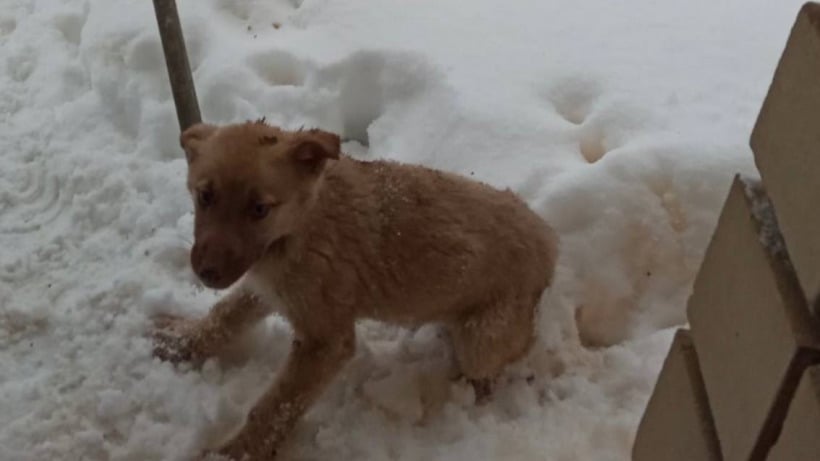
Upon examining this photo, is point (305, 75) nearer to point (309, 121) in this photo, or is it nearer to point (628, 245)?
point (309, 121)

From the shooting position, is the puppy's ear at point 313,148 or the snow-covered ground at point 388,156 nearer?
the puppy's ear at point 313,148

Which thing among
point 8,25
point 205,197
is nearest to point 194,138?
point 205,197

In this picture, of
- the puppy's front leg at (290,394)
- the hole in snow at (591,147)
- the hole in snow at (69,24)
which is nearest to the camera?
the puppy's front leg at (290,394)

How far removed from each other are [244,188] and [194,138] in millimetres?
152

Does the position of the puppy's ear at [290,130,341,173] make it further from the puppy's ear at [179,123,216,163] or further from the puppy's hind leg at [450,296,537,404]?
the puppy's hind leg at [450,296,537,404]

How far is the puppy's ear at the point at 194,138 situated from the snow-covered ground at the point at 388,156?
460 millimetres

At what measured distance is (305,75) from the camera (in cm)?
233

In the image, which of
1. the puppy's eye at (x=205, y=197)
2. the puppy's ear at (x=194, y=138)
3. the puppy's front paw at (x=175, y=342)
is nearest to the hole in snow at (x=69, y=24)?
the puppy's front paw at (x=175, y=342)

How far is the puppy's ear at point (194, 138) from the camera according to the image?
1.58 m

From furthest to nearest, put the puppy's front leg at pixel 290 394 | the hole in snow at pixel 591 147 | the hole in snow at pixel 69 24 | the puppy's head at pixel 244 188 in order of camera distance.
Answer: the hole in snow at pixel 69 24, the hole in snow at pixel 591 147, the puppy's front leg at pixel 290 394, the puppy's head at pixel 244 188

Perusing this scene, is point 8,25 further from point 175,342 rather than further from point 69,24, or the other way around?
point 175,342

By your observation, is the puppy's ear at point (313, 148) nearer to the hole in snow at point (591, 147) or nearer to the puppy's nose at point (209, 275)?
the puppy's nose at point (209, 275)

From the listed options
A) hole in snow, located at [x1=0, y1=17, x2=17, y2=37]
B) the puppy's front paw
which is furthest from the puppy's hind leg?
hole in snow, located at [x1=0, y1=17, x2=17, y2=37]

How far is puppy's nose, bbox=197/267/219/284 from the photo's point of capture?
1.52 metres
